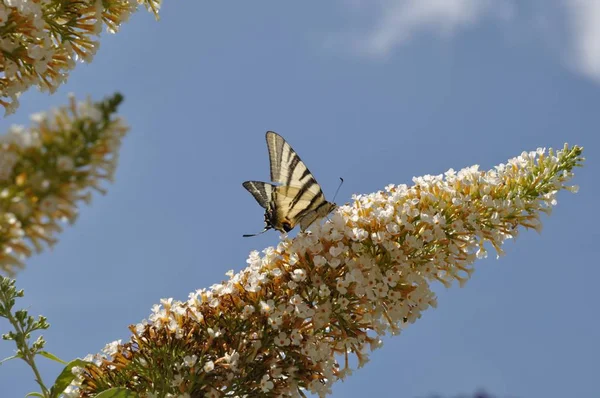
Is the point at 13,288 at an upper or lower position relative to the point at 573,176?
upper

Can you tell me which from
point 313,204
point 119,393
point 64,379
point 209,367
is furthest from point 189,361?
point 313,204

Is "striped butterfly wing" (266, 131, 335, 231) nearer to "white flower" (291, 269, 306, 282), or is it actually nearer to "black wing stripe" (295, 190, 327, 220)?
"black wing stripe" (295, 190, 327, 220)

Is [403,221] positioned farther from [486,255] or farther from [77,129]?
[77,129]

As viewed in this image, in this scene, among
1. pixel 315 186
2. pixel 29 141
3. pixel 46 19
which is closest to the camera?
pixel 29 141

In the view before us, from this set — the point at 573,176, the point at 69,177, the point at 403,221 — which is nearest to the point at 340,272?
the point at 403,221

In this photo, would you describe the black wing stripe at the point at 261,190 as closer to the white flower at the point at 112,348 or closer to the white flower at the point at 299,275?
the white flower at the point at 299,275

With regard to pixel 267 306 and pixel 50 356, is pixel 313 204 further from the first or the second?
pixel 50 356
